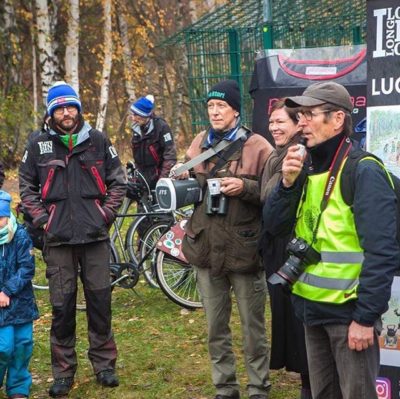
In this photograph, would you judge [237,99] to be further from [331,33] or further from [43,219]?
[331,33]

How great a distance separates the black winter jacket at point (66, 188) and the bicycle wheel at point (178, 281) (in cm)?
197

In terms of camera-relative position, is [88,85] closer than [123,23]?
No

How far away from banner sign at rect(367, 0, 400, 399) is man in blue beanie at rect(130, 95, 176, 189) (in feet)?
14.1

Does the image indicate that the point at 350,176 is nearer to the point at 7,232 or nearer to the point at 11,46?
the point at 7,232

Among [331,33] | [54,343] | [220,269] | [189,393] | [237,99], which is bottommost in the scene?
[189,393]

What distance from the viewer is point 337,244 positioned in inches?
136

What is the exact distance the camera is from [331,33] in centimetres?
954

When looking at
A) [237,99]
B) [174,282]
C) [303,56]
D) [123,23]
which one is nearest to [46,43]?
[123,23]

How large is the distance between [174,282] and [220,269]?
263cm

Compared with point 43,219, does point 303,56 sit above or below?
above

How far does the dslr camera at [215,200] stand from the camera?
4832mm

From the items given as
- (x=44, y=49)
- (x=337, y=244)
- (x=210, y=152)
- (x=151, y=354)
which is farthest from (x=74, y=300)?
(x=44, y=49)

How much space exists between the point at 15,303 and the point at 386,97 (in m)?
2.62

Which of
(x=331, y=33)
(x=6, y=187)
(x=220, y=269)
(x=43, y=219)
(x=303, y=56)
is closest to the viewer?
(x=220, y=269)
